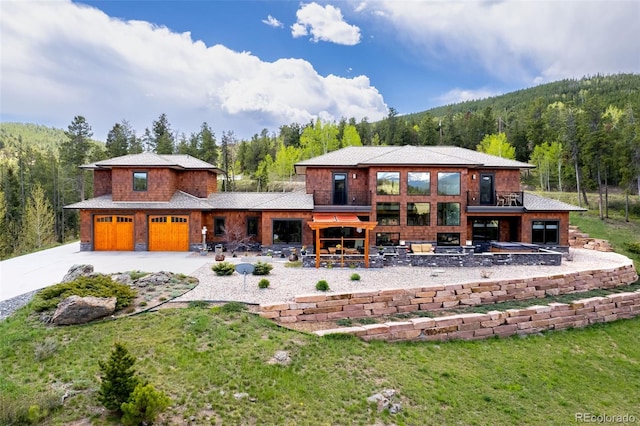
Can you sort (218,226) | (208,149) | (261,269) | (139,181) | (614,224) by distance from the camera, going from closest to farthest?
(261,269), (139,181), (218,226), (614,224), (208,149)

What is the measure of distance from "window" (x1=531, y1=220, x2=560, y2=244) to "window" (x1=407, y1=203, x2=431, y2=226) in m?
6.80

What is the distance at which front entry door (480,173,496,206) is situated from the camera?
2186 cm

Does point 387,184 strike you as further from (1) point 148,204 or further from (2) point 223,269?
(1) point 148,204

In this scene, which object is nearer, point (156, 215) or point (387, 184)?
point (387, 184)

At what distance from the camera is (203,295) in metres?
11.1

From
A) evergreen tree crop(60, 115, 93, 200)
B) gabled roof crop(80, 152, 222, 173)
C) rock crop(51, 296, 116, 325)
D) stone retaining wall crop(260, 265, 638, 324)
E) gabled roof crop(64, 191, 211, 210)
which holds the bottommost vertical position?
stone retaining wall crop(260, 265, 638, 324)

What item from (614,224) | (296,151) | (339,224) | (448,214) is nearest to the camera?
(339,224)

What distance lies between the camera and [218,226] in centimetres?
2180

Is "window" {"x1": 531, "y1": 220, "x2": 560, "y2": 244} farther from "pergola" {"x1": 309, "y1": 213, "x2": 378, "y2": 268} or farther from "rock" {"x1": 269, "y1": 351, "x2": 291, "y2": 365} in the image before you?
"rock" {"x1": 269, "y1": 351, "x2": 291, "y2": 365}

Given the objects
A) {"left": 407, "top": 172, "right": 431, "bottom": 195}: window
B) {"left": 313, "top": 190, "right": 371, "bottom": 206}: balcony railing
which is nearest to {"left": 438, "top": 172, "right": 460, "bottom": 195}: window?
{"left": 407, "top": 172, "right": 431, "bottom": 195}: window

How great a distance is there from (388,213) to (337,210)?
3.15 meters

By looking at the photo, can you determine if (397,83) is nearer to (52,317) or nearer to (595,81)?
(52,317)

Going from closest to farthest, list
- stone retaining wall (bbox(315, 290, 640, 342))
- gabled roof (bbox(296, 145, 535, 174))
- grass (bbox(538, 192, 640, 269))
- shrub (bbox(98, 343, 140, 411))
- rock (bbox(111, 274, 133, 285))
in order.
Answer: shrub (bbox(98, 343, 140, 411)), stone retaining wall (bbox(315, 290, 640, 342)), rock (bbox(111, 274, 133, 285)), gabled roof (bbox(296, 145, 535, 174)), grass (bbox(538, 192, 640, 269))
